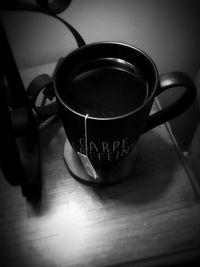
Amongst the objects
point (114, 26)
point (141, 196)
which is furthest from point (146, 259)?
point (114, 26)

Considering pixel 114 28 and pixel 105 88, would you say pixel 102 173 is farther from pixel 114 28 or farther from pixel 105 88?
pixel 114 28

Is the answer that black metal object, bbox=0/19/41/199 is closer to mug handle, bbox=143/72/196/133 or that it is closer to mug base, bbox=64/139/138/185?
mug base, bbox=64/139/138/185

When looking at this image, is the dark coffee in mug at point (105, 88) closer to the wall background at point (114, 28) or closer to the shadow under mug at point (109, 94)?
the shadow under mug at point (109, 94)

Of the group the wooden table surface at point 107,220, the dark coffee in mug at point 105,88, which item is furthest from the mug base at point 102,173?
the dark coffee in mug at point 105,88

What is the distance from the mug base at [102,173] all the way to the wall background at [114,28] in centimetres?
23

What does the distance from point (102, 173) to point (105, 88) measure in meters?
0.14

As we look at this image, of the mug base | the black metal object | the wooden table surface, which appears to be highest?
the black metal object

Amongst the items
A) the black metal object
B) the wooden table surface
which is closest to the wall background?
the black metal object

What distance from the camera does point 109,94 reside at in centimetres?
39

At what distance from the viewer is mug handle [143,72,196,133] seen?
359 millimetres

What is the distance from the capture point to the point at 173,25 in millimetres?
562

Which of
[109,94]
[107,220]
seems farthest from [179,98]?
[107,220]

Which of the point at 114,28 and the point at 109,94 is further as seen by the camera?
the point at 114,28

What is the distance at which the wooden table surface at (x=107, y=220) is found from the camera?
0.40m
